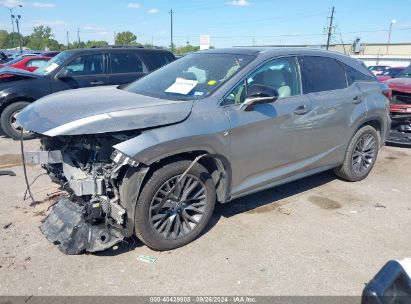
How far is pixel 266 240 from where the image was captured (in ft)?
12.6

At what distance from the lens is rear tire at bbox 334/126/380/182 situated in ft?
17.1

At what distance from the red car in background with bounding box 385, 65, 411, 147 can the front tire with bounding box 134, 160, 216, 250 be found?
5.18 m

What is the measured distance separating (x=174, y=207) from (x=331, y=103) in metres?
2.39

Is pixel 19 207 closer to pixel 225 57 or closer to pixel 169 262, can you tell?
pixel 169 262

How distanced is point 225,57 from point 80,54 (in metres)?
4.92

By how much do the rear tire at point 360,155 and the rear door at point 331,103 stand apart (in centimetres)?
21

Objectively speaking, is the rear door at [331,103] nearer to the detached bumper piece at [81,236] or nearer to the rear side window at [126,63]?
the detached bumper piece at [81,236]

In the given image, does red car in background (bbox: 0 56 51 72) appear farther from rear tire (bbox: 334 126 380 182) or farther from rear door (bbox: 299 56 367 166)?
rear tire (bbox: 334 126 380 182)

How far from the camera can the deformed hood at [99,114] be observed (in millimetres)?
3090

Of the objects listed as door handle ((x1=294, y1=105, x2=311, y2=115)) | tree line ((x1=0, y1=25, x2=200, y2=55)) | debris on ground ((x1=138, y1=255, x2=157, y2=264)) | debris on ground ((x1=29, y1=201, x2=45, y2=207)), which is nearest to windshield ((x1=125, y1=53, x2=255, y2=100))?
door handle ((x1=294, y1=105, x2=311, y2=115))

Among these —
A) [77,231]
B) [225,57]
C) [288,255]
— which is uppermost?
[225,57]

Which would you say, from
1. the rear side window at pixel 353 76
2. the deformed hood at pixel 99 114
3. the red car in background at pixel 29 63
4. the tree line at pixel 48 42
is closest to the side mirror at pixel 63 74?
the deformed hood at pixel 99 114

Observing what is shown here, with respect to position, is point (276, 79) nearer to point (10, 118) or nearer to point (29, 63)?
point (10, 118)

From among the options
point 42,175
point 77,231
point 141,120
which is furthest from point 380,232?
point 42,175
